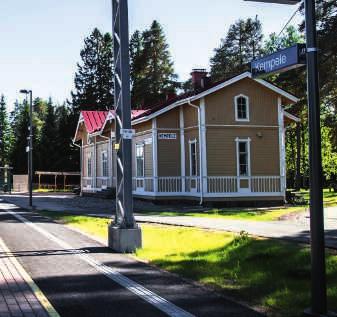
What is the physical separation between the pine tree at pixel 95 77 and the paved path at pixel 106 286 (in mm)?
62754

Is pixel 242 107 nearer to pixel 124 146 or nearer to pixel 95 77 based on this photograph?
pixel 124 146

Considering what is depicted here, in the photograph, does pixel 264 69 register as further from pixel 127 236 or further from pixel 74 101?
pixel 74 101

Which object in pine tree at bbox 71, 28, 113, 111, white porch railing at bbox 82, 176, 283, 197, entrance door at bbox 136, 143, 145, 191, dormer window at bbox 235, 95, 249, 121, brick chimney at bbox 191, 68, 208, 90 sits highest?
pine tree at bbox 71, 28, 113, 111

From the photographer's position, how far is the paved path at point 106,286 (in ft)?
21.9

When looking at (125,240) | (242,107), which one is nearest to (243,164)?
(242,107)

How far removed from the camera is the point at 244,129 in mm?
28344

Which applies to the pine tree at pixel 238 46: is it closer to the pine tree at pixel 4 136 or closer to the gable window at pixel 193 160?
the gable window at pixel 193 160

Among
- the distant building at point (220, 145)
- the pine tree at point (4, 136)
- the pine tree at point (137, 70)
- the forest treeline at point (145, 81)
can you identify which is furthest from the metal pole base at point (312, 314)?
the pine tree at point (4, 136)

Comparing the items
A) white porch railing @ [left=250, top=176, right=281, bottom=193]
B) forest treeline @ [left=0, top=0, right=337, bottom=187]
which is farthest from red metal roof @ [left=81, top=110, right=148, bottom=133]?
forest treeline @ [left=0, top=0, right=337, bottom=187]

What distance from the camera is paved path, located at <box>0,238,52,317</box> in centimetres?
650

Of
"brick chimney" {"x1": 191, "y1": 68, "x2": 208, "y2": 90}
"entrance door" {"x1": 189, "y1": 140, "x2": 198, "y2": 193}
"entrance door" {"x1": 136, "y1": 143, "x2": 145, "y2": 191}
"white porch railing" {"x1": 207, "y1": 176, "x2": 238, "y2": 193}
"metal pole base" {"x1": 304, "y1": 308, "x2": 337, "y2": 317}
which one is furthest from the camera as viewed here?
"brick chimney" {"x1": 191, "y1": 68, "x2": 208, "y2": 90}

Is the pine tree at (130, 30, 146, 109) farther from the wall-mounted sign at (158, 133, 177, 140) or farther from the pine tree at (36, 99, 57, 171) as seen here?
the wall-mounted sign at (158, 133, 177, 140)

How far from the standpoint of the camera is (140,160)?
103ft

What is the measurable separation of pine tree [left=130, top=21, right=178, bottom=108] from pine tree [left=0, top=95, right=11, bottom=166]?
37149 mm
